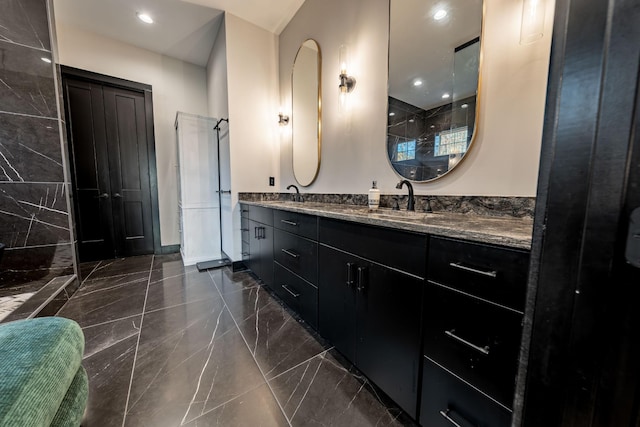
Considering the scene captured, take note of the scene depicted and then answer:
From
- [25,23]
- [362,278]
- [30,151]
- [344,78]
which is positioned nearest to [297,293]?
[362,278]

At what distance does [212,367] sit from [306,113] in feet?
7.81

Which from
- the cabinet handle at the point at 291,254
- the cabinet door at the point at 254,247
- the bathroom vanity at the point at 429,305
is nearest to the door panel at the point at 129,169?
the cabinet door at the point at 254,247

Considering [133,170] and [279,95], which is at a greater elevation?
[279,95]

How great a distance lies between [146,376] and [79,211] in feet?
10.3

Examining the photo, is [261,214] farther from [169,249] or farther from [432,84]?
[169,249]

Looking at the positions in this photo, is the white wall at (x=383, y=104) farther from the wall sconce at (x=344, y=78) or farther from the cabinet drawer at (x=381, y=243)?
the cabinet drawer at (x=381, y=243)

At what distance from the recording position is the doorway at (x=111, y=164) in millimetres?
3025

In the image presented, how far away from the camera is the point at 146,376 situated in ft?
4.02

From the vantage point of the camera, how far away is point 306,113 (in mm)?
2488

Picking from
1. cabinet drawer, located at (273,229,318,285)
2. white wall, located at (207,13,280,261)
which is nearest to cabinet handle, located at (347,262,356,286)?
cabinet drawer, located at (273,229,318,285)

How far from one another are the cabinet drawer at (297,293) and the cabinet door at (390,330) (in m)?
0.43

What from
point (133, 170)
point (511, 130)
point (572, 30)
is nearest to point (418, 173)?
point (511, 130)

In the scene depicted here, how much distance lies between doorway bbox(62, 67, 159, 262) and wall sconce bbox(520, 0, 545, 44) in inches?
168

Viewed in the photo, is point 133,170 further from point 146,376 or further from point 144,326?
point 146,376
